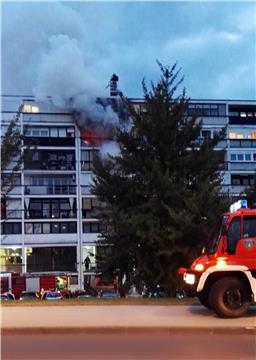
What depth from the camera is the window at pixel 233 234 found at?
1384 cm

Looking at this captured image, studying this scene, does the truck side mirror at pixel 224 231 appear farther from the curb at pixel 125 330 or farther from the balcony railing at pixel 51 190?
the balcony railing at pixel 51 190

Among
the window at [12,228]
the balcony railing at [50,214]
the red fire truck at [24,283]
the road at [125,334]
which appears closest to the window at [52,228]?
the balcony railing at [50,214]

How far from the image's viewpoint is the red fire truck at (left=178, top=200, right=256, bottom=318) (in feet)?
44.8

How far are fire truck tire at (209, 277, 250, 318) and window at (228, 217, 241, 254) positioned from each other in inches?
24.7

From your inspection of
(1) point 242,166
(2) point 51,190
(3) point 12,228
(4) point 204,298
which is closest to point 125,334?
(4) point 204,298

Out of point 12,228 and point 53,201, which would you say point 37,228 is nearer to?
point 12,228

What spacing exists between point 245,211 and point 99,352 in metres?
5.10

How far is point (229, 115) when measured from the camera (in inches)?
3374

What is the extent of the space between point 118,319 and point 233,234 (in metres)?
2.91

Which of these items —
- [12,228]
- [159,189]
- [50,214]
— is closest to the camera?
[159,189]

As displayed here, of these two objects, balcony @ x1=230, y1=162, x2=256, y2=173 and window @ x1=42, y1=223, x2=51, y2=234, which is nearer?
window @ x1=42, y1=223, x2=51, y2=234

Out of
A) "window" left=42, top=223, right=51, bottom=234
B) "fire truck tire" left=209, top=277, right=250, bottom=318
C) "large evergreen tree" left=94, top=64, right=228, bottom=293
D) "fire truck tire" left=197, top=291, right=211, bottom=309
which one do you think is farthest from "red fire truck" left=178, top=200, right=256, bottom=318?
"window" left=42, top=223, right=51, bottom=234

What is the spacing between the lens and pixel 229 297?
13727 mm

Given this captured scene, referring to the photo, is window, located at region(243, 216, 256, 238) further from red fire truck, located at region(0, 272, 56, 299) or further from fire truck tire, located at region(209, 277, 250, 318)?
red fire truck, located at region(0, 272, 56, 299)
